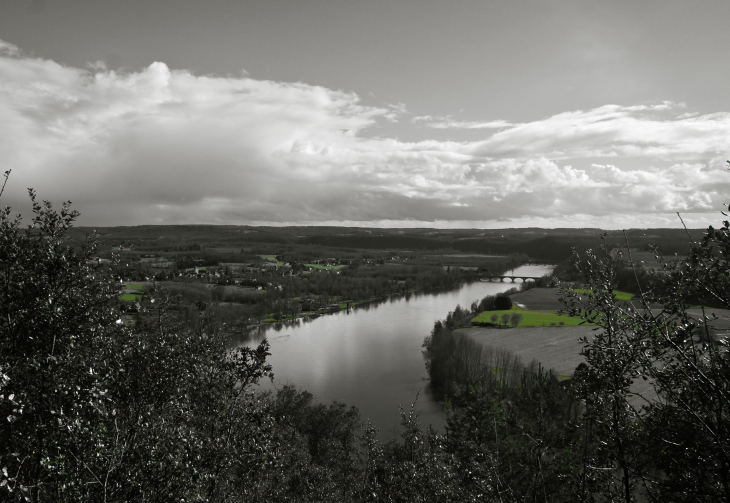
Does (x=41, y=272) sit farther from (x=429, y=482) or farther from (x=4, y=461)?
(x=429, y=482)

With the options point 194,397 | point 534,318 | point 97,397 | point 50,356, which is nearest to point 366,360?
point 534,318

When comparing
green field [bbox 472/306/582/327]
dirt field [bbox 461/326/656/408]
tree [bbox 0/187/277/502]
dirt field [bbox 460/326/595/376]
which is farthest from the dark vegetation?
green field [bbox 472/306/582/327]

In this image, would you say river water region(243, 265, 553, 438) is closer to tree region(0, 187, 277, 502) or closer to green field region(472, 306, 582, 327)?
green field region(472, 306, 582, 327)

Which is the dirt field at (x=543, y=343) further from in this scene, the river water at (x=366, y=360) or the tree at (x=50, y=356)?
the tree at (x=50, y=356)

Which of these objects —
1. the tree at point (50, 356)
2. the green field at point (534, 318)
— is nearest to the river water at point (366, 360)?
the green field at point (534, 318)

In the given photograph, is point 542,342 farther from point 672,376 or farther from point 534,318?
point 672,376
